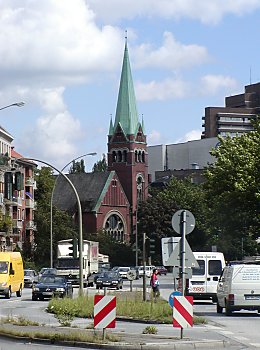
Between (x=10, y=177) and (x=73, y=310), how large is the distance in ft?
25.1

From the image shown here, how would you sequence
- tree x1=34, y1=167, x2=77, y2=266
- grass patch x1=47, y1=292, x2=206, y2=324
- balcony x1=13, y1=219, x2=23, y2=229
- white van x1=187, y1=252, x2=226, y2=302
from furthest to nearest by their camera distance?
tree x1=34, y1=167, x2=77, y2=266 → balcony x1=13, y1=219, x2=23, y2=229 → white van x1=187, y1=252, x2=226, y2=302 → grass patch x1=47, y1=292, x2=206, y2=324

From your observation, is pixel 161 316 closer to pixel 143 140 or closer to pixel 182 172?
pixel 143 140

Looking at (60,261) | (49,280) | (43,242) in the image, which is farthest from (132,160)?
(49,280)

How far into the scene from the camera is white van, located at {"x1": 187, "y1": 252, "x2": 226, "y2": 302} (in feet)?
135

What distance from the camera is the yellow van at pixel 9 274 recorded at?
50.0m

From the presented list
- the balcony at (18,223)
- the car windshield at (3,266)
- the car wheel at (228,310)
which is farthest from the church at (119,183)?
the car wheel at (228,310)

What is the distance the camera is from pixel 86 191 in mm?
152250

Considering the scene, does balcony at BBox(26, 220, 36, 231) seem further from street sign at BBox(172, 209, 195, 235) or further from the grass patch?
street sign at BBox(172, 209, 195, 235)

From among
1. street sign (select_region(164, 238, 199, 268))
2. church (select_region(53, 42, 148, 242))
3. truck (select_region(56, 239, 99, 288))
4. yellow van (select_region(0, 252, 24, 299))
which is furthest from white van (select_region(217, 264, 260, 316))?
church (select_region(53, 42, 148, 242))

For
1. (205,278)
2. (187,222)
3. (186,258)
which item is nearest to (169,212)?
(205,278)

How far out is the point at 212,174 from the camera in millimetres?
62531

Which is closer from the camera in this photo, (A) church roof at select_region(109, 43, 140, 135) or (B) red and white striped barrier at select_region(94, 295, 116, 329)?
(B) red and white striped barrier at select_region(94, 295, 116, 329)

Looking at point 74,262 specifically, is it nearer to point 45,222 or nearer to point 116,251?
point 45,222

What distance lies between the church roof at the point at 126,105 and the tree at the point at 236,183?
262 feet
